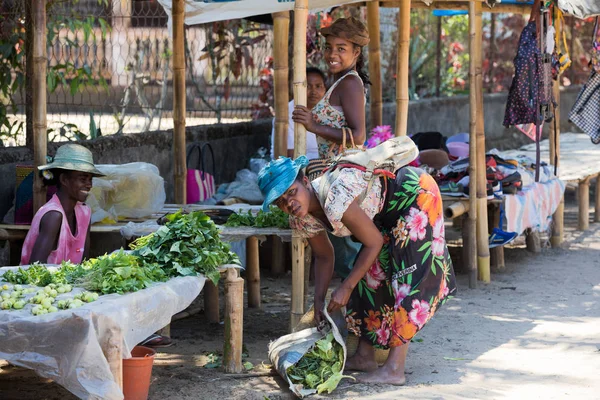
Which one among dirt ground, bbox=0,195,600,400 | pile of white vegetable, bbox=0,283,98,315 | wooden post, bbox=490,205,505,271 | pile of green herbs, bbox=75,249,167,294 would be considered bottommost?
dirt ground, bbox=0,195,600,400

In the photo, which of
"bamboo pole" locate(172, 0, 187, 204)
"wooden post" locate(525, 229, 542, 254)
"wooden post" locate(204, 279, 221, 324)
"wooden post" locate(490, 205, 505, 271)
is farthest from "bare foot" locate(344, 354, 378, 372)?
"wooden post" locate(525, 229, 542, 254)

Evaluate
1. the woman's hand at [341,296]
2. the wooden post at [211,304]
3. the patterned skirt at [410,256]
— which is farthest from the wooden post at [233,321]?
the wooden post at [211,304]

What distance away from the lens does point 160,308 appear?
4.13 meters

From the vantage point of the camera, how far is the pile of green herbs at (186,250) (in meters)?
4.54

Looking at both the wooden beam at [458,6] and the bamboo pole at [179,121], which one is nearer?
the bamboo pole at [179,121]

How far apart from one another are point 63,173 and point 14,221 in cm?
75

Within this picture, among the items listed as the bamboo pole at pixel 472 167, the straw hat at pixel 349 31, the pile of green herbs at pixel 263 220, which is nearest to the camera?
the straw hat at pixel 349 31

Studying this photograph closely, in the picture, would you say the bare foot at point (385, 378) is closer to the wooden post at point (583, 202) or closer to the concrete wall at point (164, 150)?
the concrete wall at point (164, 150)

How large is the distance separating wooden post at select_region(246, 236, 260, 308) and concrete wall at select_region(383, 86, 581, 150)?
5.88 metres

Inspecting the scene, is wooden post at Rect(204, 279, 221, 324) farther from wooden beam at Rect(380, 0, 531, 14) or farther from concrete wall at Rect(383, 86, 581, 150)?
concrete wall at Rect(383, 86, 581, 150)

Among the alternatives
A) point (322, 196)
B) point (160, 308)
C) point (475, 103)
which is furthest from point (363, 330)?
point (475, 103)

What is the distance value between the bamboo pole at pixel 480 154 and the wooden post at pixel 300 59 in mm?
2376

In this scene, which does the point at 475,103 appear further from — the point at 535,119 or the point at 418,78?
the point at 418,78

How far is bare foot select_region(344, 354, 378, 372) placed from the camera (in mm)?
4973
